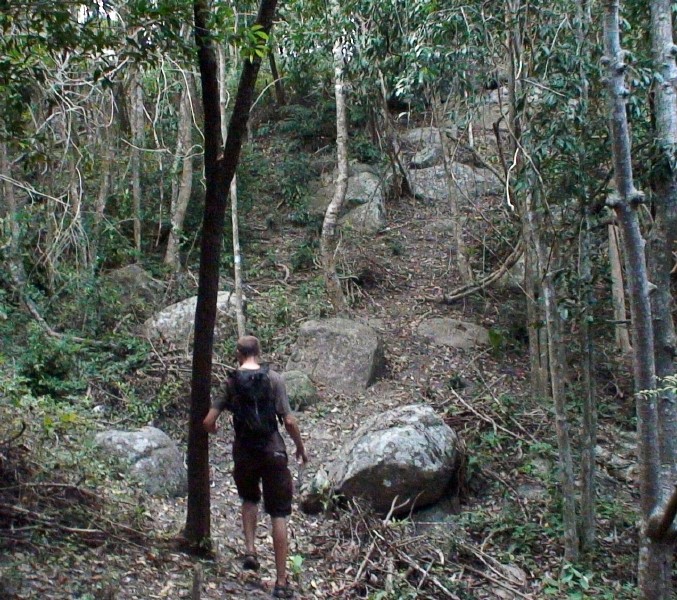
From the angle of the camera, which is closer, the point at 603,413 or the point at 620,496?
the point at 620,496

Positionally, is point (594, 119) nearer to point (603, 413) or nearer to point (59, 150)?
point (603, 413)

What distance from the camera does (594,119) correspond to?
8.27 m

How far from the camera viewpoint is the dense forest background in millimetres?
5992

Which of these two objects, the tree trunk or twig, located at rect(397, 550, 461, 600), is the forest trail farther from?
the tree trunk

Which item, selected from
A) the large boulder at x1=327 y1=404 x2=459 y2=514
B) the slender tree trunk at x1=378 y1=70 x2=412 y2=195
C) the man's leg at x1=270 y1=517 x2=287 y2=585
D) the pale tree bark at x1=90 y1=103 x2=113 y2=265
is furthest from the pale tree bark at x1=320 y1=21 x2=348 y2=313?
the man's leg at x1=270 y1=517 x2=287 y2=585

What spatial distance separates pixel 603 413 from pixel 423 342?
10.3 feet

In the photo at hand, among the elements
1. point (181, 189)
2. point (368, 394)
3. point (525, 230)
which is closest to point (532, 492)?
point (368, 394)

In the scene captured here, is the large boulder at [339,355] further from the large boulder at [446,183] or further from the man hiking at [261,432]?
the large boulder at [446,183]

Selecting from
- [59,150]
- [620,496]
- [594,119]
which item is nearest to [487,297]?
[620,496]

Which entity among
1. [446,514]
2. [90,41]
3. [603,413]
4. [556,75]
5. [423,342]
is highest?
[556,75]

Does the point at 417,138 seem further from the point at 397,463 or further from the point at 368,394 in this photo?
the point at 397,463

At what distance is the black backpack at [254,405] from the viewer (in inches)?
229

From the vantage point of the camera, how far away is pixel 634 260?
6.09m

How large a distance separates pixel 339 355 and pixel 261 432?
617 cm
